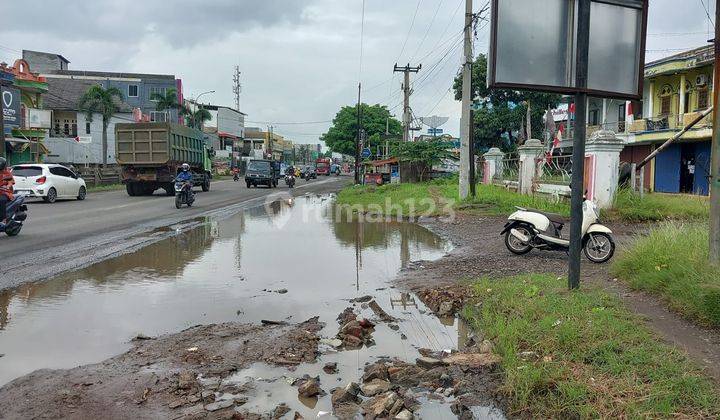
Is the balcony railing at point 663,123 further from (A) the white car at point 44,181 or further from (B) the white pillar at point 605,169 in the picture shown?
(A) the white car at point 44,181

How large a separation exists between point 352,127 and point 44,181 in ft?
181

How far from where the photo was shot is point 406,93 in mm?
39656

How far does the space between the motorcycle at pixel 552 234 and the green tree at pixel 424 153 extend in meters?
21.8

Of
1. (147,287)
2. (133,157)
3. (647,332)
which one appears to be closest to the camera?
(647,332)

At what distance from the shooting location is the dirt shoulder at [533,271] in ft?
15.5

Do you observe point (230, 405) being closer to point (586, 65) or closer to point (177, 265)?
point (586, 65)

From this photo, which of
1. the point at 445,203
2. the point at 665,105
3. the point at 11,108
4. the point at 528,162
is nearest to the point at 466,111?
the point at 445,203

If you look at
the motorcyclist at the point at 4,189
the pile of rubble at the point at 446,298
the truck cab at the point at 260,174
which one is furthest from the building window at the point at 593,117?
the motorcyclist at the point at 4,189

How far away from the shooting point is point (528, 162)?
20.9m

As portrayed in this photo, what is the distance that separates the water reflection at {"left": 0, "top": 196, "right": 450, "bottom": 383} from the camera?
17.4ft

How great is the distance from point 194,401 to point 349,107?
73.7 metres

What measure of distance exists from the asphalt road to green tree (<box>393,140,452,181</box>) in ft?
46.1

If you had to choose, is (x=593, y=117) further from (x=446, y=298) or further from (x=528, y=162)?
(x=446, y=298)

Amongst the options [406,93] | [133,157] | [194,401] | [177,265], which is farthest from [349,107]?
[194,401]
